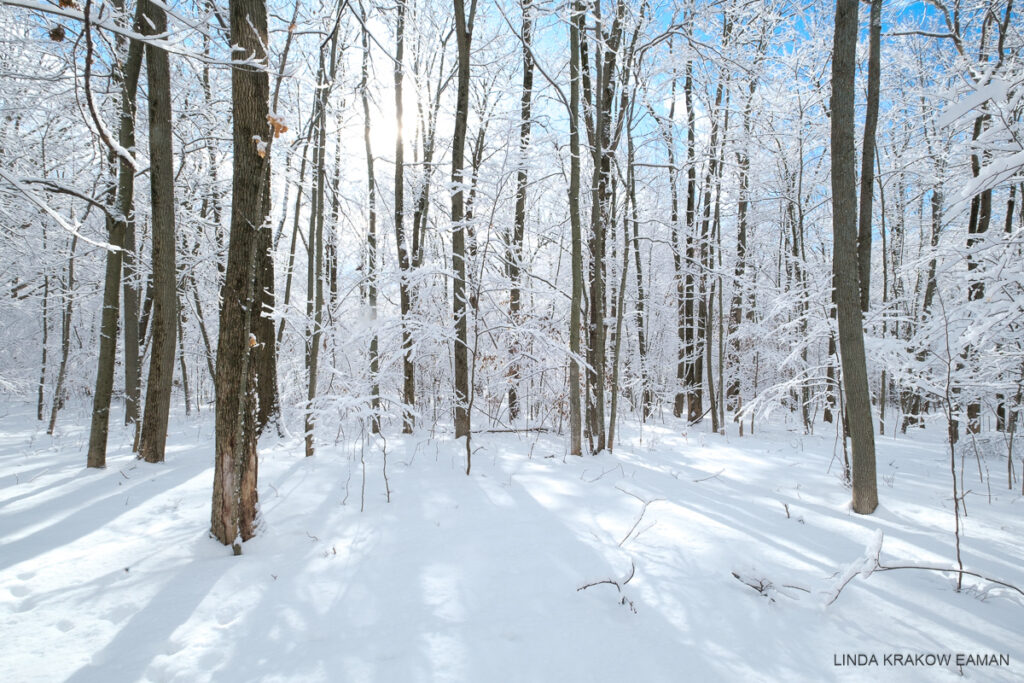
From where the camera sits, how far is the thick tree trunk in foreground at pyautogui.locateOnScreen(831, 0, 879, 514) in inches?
160

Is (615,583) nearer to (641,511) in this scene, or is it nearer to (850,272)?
(641,511)

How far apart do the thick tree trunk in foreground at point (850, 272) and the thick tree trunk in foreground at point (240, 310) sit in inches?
186

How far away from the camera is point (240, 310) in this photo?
3016mm

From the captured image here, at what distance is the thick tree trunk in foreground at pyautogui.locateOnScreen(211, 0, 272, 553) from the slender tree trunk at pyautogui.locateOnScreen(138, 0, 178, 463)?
3222 millimetres

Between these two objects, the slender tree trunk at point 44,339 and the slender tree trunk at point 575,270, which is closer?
the slender tree trunk at point 575,270

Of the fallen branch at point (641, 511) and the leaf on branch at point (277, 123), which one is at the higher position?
the leaf on branch at point (277, 123)

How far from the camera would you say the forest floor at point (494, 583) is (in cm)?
206

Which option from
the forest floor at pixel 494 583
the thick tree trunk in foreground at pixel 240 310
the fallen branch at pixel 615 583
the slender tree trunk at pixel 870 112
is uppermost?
the slender tree trunk at pixel 870 112

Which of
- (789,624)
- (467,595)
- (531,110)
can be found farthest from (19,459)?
(531,110)

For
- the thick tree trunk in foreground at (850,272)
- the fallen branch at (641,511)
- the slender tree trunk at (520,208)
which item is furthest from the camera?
the slender tree trunk at (520,208)

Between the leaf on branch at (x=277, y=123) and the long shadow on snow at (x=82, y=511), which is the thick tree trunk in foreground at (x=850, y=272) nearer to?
the leaf on branch at (x=277, y=123)

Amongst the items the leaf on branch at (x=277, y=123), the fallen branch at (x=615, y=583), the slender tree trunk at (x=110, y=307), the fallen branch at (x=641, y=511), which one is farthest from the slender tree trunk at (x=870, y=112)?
the slender tree trunk at (x=110, y=307)

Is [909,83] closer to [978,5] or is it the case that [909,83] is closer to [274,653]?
[978,5]

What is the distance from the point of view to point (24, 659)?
198 centimetres
